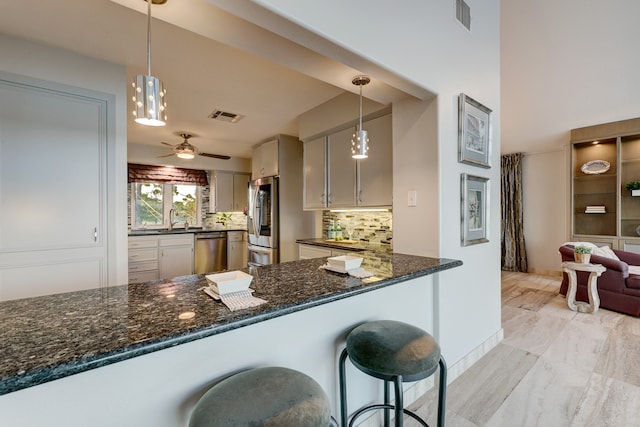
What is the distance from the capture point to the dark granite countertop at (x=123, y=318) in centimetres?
65

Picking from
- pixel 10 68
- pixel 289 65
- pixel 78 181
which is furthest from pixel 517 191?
pixel 10 68

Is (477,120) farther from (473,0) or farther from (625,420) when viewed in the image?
(625,420)

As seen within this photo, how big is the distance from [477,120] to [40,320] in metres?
2.77

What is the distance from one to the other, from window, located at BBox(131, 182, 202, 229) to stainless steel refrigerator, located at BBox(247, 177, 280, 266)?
2.08 meters

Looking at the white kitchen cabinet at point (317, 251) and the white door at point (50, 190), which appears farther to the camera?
the white kitchen cabinet at point (317, 251)

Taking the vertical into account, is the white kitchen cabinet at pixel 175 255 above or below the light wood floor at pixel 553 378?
above

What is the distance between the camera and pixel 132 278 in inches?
175

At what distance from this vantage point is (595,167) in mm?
4660

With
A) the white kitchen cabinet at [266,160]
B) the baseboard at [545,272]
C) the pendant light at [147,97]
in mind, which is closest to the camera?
the pendant light at [147,97]

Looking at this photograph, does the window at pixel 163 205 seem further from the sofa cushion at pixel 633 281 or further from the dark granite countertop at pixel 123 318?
the sofa cushion at pixel 633 281

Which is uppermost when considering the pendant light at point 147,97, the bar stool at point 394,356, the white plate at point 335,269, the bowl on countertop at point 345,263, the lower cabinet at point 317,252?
the pendant light at point 147,97

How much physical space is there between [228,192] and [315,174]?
3.04 meters

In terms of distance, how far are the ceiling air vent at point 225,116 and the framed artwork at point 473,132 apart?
8.38 feet

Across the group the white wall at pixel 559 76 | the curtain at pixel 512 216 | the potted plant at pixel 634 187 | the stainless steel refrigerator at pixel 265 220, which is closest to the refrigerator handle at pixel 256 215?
the stainless steel refrigerator at pixel 265 220
